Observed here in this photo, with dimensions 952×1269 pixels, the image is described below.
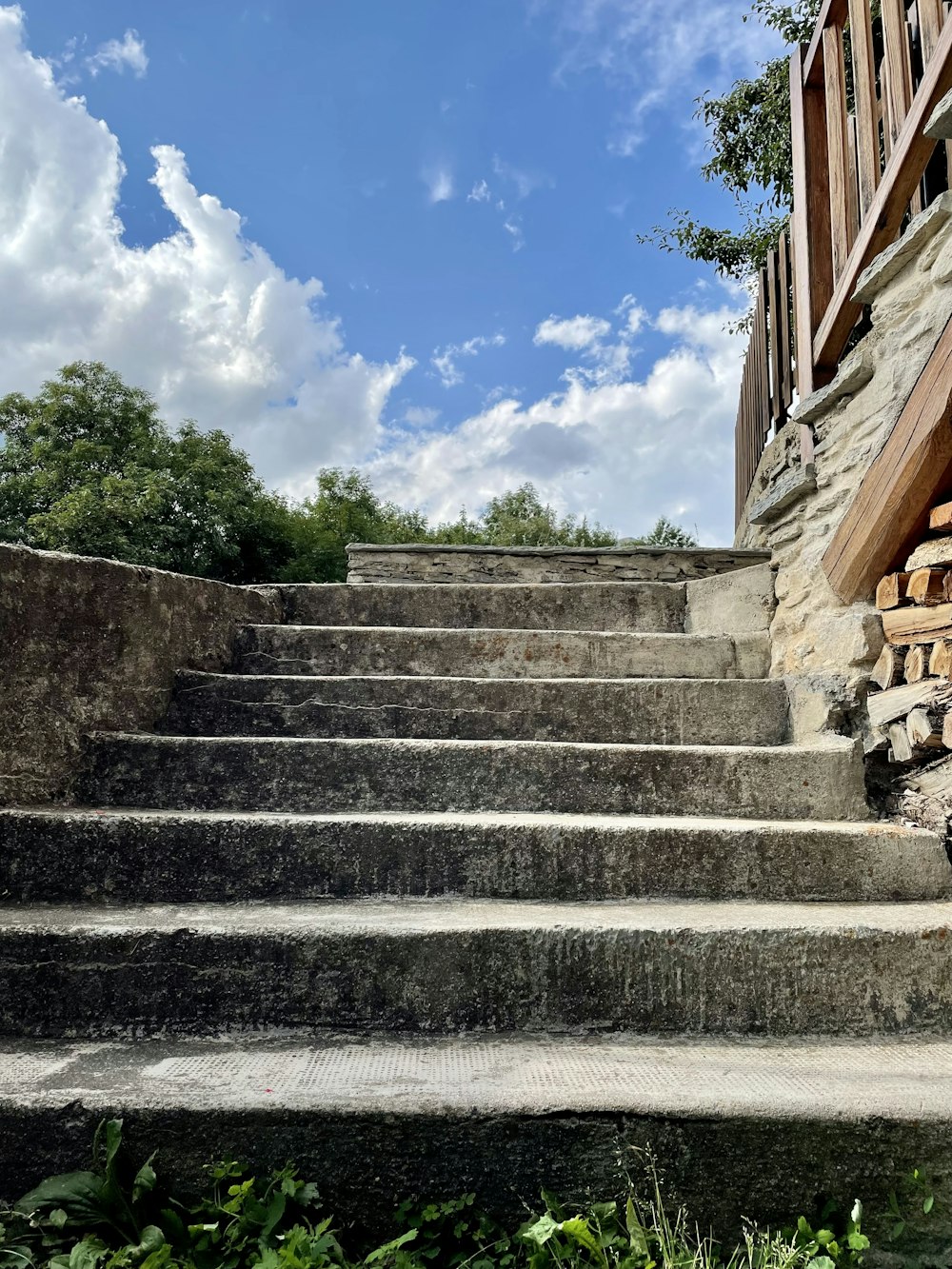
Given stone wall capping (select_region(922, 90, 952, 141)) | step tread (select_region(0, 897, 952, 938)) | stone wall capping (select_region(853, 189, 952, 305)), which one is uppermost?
stone wall capping (select_region(922, 90, 952, 141))

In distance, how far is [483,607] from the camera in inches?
149

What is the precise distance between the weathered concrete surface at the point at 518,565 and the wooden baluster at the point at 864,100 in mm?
2234

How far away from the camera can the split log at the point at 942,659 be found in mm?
2217

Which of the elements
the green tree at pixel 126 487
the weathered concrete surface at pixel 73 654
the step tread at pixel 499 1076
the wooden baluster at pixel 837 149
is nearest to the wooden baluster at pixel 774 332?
the wooden baluster at pixel 837 149

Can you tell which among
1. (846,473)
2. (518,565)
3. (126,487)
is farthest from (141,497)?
(846,473)

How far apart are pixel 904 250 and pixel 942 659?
4.22 ft

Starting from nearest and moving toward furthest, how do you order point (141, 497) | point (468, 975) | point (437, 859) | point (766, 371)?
point (468, 975) → point (437, 859) → point (766, 371) → point (141, 497)

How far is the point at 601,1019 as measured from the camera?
1791 mm

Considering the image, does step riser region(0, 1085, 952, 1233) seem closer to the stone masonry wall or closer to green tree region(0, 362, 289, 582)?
the stone masonry wall

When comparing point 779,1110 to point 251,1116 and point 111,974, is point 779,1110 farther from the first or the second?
point 111,974

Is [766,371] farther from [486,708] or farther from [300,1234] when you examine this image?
[300,1234]

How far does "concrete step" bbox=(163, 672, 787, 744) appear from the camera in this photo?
9.20 ft

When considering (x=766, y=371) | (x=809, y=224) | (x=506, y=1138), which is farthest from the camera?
(x=766, y=371)

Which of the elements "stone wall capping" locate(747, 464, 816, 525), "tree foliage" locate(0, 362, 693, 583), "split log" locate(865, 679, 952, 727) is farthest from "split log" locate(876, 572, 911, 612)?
"tree foliage" locate(0, 362, 693, 583)
